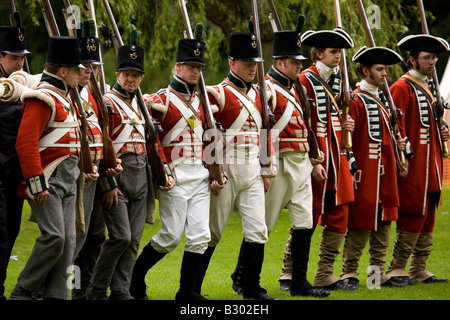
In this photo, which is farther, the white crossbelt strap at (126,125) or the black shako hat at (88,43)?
the white crossbelt strap at (126,125)

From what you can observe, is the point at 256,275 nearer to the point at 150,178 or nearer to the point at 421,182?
the point at 150,178

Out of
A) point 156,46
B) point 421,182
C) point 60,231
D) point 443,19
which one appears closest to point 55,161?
point 60,231

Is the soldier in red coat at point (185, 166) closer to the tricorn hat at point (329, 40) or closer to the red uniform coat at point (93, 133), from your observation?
the red uniform coat at point (93, 133)

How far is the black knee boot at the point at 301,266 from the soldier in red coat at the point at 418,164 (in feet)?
4.98

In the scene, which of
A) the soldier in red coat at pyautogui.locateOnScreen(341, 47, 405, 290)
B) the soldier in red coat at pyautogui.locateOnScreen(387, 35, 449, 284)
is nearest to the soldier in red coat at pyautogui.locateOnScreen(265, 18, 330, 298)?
the soldier in red coat at pyautogui.locateOnScreen(341, 47, 405, 290)

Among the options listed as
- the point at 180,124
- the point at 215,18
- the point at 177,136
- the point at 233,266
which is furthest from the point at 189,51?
the point at 215,18

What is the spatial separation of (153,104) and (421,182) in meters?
3.33

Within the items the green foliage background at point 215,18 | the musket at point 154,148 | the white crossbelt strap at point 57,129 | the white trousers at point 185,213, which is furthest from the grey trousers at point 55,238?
the green foliage background at point 215,18

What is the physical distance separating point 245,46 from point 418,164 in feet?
8.71

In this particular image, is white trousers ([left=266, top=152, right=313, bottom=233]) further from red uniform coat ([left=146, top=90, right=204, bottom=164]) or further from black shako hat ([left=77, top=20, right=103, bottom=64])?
black shako hat ([left=77, top=20, right=103, bottom=64])

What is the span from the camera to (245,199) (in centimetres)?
730

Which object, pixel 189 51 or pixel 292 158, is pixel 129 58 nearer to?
pixel 189 51

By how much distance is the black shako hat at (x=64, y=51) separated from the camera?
6.08 metres

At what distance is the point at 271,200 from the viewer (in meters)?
7.65
